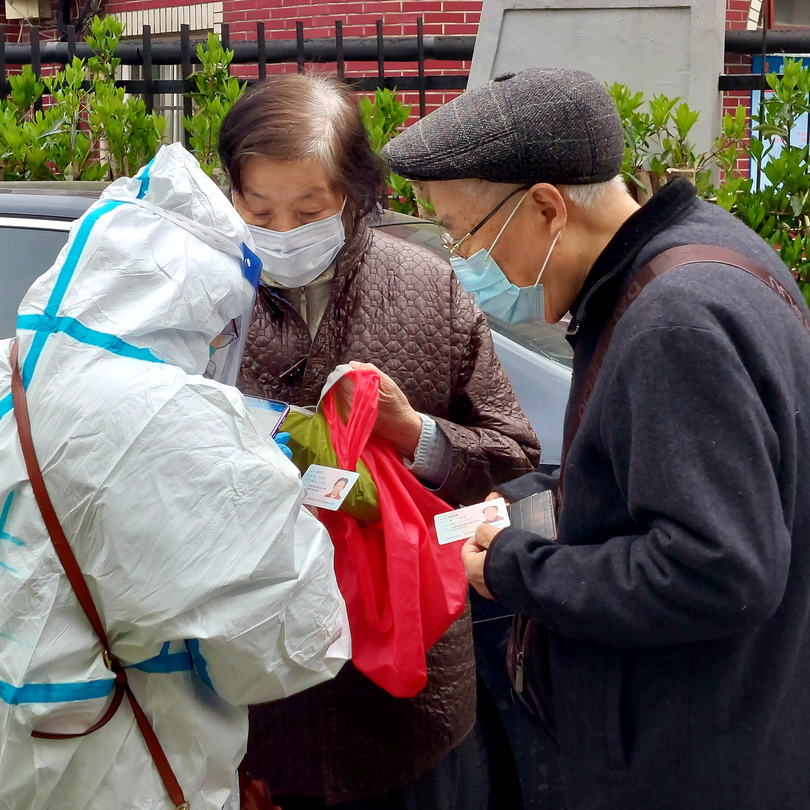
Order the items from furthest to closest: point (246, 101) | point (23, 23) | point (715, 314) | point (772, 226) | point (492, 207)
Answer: point (23, 23) → point (772, 226) → point (246, 101) → point (492, 207) → point (715, 314)

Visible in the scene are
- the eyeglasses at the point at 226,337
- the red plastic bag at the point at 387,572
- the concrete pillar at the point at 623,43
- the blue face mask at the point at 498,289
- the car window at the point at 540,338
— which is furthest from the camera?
the concrete pillar at the point at 623,43

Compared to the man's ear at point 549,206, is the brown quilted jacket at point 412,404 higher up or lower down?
lower down

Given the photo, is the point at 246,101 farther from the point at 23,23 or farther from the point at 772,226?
the point at 23,23

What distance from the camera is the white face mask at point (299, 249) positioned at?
78.2 inches

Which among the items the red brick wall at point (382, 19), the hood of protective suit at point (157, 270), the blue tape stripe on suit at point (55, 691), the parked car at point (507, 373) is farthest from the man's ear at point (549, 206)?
the red brick wall at point (382, 19)

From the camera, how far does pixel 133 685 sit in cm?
148

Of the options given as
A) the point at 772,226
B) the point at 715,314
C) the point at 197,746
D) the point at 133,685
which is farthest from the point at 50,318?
the point at 772,226

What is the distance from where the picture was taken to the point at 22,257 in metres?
2.62

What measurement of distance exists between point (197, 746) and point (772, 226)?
11.2 feet

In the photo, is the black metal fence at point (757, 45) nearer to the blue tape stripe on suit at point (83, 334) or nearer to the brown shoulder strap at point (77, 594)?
the blue tape stripe on suit at point (83, 334)

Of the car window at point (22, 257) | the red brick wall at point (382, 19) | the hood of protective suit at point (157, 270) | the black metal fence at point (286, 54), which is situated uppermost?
the red brick wall at point (382, 19)

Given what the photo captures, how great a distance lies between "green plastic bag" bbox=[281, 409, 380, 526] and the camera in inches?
75.1

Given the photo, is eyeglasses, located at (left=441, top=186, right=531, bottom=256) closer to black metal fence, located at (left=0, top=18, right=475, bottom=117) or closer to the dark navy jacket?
the dark navy jacket

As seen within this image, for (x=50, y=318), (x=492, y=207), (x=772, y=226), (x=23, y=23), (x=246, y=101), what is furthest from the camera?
(x=23, y=23)
